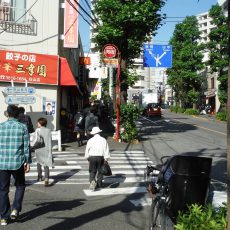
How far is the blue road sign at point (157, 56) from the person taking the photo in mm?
25156

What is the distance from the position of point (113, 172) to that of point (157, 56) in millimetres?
14378

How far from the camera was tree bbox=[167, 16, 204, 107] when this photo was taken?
191 feet

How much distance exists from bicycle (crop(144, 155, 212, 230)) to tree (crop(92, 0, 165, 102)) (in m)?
15.1

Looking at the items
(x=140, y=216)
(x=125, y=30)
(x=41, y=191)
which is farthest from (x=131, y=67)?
(x=140, y=216)

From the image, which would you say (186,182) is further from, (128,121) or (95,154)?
(128,121)

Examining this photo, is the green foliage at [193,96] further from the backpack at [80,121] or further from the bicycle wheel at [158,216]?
the bicycle wheel at [158,216]

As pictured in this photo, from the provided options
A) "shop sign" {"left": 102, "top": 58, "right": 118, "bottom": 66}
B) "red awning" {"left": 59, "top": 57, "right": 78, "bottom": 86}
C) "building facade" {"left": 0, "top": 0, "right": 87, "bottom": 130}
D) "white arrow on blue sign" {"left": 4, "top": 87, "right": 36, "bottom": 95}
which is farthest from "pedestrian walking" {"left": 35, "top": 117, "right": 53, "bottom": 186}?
"shop sign" {"left": 102, "top": 58, "right": 118, "bottom": 66}

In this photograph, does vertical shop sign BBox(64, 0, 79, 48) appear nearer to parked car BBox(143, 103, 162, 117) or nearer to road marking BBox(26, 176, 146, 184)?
road marking BBox(26, 176, 146, 184)

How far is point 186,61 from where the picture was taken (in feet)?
193

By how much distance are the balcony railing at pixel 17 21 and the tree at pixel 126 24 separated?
4.43 metres

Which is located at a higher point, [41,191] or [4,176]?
[4,176]

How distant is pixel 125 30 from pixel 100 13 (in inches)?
64.2

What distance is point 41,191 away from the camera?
31.3 ft

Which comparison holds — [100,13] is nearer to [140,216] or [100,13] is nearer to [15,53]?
[15,53]
